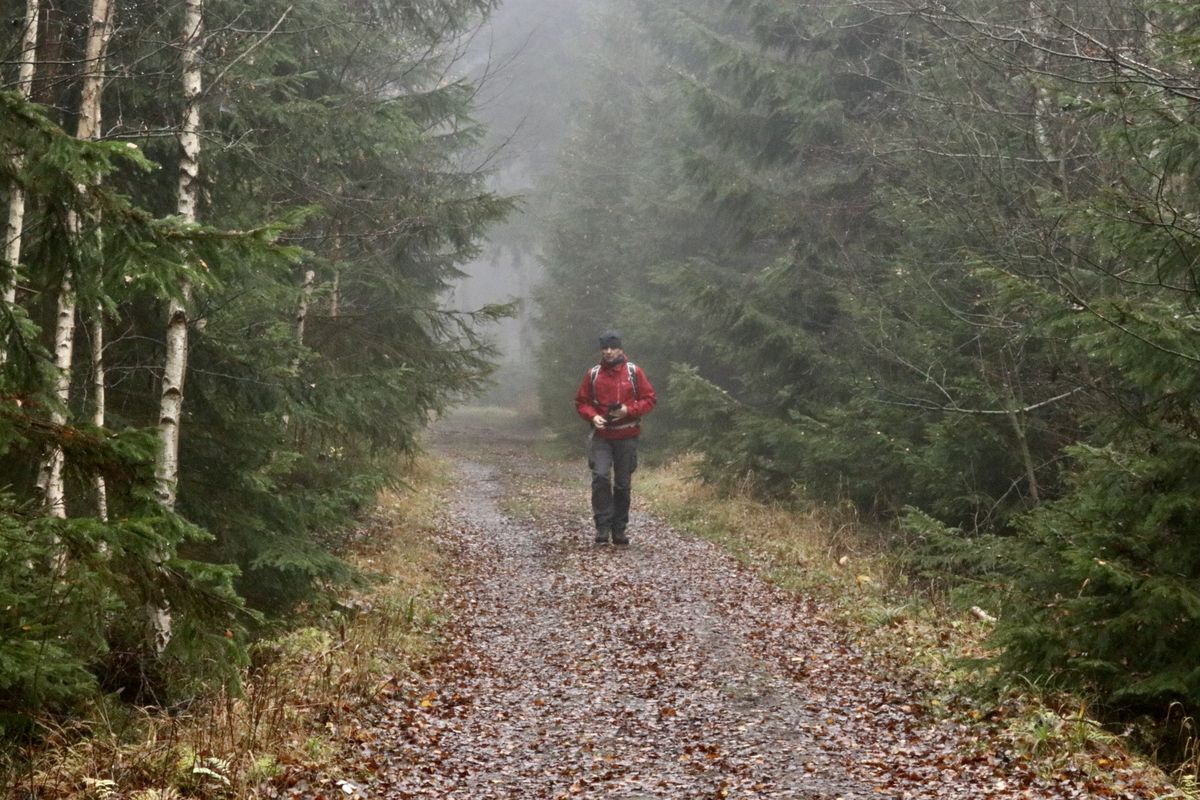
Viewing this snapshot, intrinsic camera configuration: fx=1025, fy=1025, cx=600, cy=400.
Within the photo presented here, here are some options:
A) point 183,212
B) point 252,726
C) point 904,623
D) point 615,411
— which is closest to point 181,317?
point 183,212

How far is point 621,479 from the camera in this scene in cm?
1354

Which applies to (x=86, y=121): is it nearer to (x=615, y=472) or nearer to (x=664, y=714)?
(x=664, y=714)

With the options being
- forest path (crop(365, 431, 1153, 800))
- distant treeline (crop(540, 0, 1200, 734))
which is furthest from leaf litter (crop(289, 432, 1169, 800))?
distant treeline (crop(540, 0, 1200, 734))

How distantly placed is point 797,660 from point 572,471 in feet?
60.9

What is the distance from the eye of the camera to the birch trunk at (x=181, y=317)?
7705 mm

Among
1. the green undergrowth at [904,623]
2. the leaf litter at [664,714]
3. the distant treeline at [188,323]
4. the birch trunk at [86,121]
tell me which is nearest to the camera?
the distant treeline at [188,323]

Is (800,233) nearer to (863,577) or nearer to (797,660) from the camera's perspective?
(863,577)

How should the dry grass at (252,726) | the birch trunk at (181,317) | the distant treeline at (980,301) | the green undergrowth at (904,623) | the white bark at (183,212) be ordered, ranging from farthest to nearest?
1. the white bark at (183,212)
2. the birch trunk at (181,317)
3. the distant treeline at (980,301)
4. the green undergrowth at (904,623)
5. the dry grass at (252,726)

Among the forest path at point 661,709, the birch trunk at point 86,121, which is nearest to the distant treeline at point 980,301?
the forest path at point 661,709

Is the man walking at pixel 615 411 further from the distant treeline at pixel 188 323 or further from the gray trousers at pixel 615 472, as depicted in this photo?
the distant treeline at pixel 188 323

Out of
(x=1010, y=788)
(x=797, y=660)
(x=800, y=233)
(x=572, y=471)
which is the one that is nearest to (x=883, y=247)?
(x=800, y=233)

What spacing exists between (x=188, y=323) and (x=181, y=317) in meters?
0.17

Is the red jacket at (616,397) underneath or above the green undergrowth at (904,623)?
above

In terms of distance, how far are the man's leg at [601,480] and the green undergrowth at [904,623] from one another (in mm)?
1765
